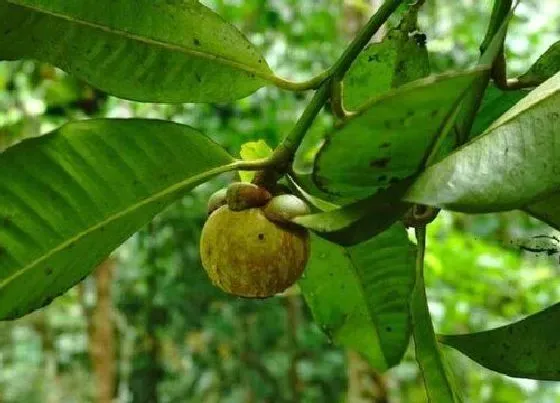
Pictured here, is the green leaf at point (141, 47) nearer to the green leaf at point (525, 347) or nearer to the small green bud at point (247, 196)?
the small green bud at point (247, 196)

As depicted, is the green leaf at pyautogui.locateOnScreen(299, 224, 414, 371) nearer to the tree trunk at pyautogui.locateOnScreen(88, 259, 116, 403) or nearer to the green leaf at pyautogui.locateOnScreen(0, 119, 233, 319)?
the green leaf at pyautogui.locateOnScreen(0, 119, 233, 319)

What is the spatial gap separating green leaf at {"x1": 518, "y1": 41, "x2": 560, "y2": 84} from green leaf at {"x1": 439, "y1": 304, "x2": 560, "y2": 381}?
0.48ft

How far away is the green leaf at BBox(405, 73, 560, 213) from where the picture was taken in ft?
1.28

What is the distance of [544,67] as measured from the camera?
2.00 ft

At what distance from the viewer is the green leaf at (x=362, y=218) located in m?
0.42

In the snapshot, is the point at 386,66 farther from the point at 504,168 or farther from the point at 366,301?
the point at 504,168

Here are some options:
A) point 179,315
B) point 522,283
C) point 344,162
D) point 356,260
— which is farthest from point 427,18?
point 344,162

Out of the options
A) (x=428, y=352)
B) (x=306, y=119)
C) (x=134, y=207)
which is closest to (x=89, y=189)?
(x=134, y=207)

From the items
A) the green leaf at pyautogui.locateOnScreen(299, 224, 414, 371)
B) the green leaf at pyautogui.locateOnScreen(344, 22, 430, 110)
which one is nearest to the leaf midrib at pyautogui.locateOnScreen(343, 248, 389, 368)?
the green leaf at pyautogui.locateOnScreen(299, 224, 414, 371)

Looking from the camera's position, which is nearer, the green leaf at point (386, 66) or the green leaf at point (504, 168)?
the green leaf at point (504, 168)

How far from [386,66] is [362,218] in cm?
30

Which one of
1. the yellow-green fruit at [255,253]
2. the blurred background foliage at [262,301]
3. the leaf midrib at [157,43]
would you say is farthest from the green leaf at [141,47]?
the blurred background foliage at [262,301]

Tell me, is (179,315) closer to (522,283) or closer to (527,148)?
(522,283)

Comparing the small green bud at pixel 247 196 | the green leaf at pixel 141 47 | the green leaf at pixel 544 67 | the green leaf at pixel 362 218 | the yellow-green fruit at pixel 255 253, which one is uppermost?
the green leaf at pixel 141 47
